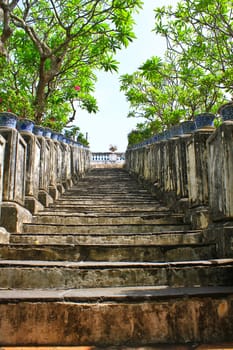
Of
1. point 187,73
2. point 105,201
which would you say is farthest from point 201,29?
point 105,201

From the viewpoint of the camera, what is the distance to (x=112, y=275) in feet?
8.19

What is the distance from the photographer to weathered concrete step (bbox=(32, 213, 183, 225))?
436 cm

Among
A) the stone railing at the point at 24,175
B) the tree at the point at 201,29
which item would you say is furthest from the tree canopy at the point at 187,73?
the stone railing at the point at 24,175

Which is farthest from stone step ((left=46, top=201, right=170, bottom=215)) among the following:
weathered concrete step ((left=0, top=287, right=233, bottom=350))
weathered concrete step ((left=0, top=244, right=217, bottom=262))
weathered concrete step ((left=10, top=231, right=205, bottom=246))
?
weathered concrete step ((left=0, top=287, right=233, bottom=350))

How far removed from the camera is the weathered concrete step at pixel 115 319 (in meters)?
2.00

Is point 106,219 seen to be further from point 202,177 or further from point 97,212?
point 202,177

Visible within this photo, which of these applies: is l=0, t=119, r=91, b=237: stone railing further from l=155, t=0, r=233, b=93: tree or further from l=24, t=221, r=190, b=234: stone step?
l=155, t=0, r=233, b=93: tree

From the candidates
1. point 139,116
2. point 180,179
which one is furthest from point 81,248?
point 139,116

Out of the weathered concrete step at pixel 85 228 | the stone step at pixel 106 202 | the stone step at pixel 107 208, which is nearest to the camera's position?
the weathered concrete step at pixel 85 228

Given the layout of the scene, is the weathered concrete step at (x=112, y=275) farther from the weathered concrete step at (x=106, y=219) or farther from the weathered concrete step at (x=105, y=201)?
the weathered concrete step at (x=105, y=201)

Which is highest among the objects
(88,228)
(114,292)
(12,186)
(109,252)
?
(12,186)

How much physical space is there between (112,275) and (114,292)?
0.27 metres

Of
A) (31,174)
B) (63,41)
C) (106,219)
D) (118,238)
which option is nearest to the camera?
(118,238)

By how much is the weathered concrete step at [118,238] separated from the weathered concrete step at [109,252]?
0.35 meters
